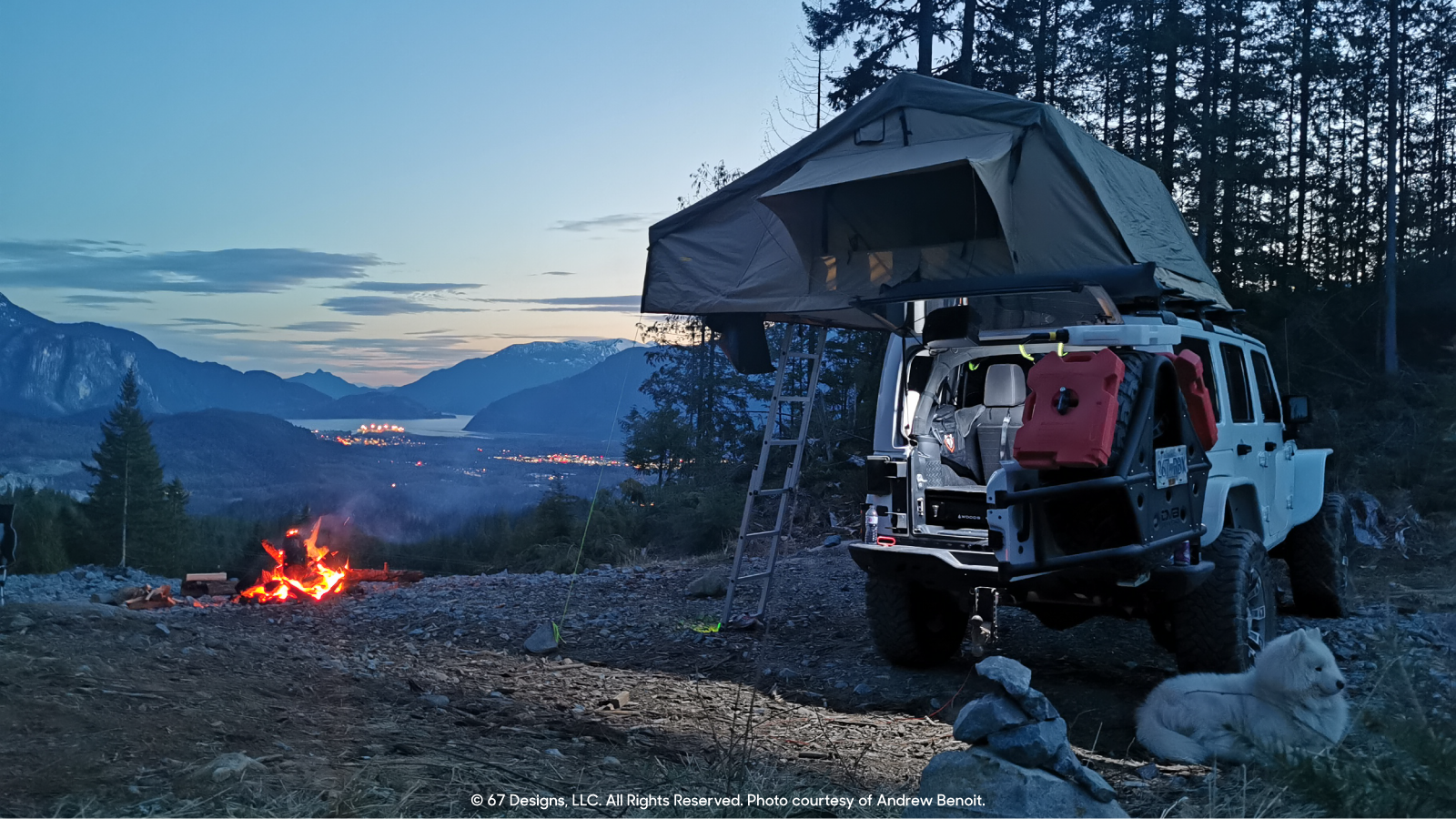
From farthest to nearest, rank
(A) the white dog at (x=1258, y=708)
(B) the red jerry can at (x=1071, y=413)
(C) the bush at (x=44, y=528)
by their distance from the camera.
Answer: (C) the bush at (x=44, y=528) < (B) the red jerry can at (x=1071, y=413) < (A) the white dog at (x=1258, y=708)

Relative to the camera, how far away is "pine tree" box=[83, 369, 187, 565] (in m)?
34.5

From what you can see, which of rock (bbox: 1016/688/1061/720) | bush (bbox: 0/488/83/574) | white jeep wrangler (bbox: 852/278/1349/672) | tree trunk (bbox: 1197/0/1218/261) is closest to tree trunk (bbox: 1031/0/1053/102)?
tree trunk (bbox: 1197/0/1218/261)

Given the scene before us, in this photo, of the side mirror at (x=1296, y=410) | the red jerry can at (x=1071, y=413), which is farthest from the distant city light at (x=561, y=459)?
the red jerry can at (x=1071, y=413)

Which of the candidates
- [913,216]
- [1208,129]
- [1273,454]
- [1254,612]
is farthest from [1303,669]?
[1208,129]

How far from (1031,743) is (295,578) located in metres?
8.47

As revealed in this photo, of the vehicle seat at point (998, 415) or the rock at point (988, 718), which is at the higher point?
the vehicle seat at point (998, 415)

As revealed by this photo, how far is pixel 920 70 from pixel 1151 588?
14068 millimetres

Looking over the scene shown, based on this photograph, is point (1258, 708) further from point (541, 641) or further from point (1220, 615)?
point (541, 641)

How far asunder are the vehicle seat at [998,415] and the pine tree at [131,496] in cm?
3555

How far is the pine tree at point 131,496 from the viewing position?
34.5 metres

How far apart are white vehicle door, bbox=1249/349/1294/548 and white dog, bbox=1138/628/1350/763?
7.41 ft

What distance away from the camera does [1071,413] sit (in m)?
4.48

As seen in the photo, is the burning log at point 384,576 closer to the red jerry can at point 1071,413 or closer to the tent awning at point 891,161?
the tent awning at point 891,161

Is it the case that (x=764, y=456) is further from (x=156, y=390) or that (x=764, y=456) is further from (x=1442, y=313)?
(x=156, y=390)
